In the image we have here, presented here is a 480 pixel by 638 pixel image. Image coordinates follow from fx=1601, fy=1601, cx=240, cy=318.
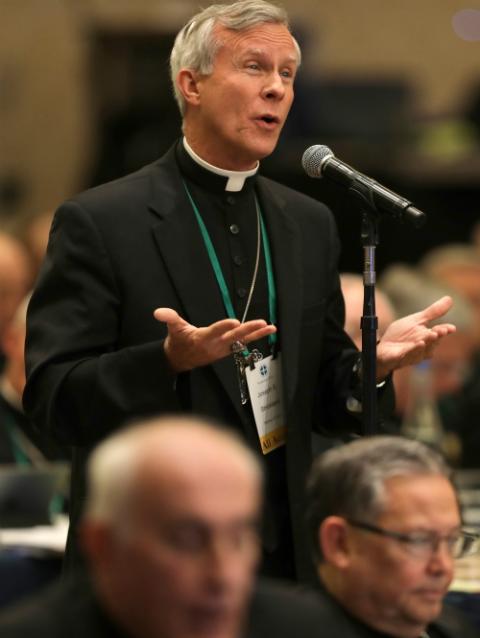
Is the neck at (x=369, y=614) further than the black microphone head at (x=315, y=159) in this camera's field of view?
No

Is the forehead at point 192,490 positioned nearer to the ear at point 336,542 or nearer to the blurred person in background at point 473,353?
the ear at point 336,542

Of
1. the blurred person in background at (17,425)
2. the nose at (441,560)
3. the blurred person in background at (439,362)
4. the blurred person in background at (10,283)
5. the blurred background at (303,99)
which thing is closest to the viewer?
the nose at (441,560)

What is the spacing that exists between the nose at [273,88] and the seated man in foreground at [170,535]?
1.59m

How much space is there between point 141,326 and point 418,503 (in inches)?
35.6

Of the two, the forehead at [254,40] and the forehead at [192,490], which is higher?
the forehead at [254,40]

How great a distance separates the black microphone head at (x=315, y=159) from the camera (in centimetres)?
360

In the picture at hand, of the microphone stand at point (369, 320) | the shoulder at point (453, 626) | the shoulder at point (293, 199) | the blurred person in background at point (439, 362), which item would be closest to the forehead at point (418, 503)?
the shoulder at point (453, 626)

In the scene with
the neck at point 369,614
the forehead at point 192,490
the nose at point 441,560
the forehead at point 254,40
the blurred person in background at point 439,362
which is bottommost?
the blurred person in background at point 439,362

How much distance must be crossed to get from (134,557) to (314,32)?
38.5 feet

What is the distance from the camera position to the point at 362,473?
300 cm

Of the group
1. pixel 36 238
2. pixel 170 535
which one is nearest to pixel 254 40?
pixel 170 535

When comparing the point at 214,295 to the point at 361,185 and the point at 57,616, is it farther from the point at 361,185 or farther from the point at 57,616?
the point at 57,616

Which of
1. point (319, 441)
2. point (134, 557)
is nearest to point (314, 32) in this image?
point (319, 441)

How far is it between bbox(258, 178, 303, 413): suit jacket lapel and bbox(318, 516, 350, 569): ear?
25.5 inches
